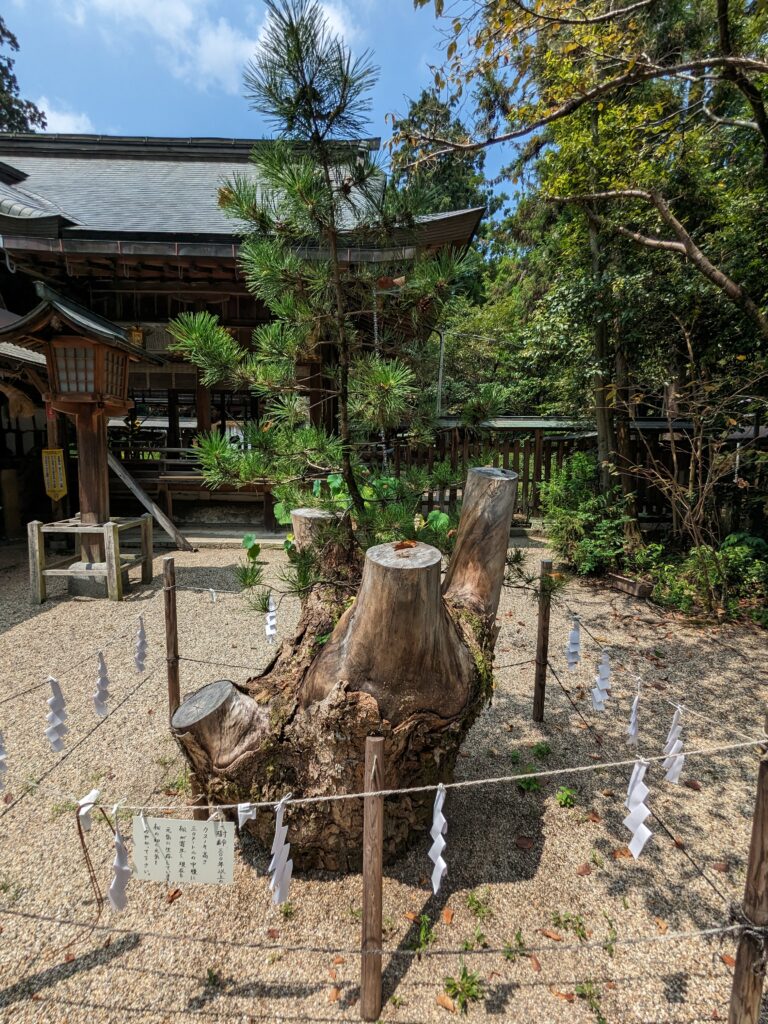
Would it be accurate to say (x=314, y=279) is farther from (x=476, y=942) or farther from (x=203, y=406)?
(x=203, y=406)

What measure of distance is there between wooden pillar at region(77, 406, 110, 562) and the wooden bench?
2.65 metres

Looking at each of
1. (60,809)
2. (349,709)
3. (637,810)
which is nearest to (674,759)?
(637,810)

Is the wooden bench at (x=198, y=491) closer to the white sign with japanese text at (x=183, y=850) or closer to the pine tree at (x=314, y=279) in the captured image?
the pine tree at (x=314, y=279)

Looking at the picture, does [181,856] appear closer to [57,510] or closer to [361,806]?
[361,806]

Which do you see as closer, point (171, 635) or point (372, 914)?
point (372, 914)

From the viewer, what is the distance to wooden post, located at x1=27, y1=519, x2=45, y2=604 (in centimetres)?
535

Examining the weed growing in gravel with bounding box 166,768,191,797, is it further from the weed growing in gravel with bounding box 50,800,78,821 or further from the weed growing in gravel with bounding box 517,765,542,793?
the weed growing in gravel with bounding box 517,765,542,793

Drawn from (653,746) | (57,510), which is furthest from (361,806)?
(57,510)

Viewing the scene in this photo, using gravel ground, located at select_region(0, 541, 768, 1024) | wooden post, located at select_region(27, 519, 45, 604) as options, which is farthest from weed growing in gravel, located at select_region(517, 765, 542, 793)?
wooden post, located at select_region(27, 519, 45, 604)

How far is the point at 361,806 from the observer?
6.52 feet

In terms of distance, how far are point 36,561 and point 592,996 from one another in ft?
19.7

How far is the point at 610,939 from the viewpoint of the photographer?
1827mm

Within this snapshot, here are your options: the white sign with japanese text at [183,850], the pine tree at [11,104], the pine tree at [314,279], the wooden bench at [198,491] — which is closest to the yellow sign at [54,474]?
the wooden bench at [198,491]

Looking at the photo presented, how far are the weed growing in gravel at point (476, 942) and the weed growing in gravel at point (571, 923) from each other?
11.6 inches
